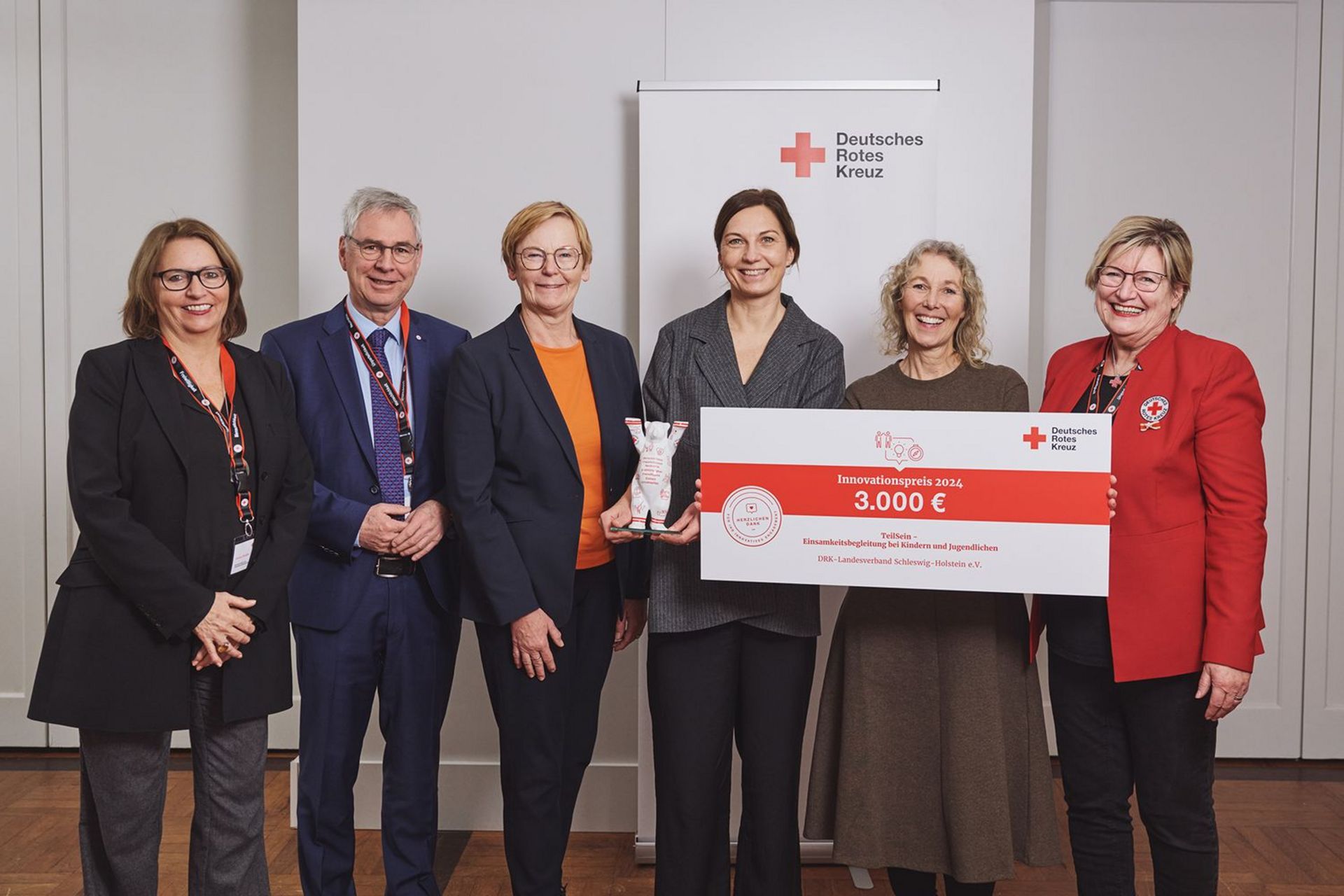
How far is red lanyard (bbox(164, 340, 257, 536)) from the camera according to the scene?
1955 millimetres

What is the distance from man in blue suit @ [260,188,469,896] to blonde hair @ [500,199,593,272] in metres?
0.31

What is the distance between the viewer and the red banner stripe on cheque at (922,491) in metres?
1.89

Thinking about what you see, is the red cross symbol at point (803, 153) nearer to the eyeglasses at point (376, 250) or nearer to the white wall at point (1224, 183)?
the eyeglasses at point (376, 250)

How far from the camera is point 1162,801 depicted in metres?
1.99

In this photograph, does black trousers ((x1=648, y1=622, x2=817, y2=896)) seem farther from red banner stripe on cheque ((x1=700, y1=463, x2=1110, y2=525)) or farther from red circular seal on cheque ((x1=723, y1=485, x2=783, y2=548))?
red banner stripe on cheque ((x1=700, y1=463, x2=1110, y2=525))

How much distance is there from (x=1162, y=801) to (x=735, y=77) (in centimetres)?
236

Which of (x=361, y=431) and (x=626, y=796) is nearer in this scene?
(x=361, y=431)

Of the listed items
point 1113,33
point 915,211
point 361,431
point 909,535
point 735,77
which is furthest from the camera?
point 1113,33

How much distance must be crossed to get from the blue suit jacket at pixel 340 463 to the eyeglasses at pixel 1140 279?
1438 millimetres

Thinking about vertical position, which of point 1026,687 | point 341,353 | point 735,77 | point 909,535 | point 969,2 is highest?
point 969,2

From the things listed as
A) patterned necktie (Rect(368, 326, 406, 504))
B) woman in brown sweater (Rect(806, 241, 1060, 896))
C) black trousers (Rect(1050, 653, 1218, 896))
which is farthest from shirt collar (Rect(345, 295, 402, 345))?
black trousers (Rect(1050, 653, 1218, 896))

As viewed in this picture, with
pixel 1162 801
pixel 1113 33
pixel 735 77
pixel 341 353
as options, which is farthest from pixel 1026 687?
pixel 1113 33

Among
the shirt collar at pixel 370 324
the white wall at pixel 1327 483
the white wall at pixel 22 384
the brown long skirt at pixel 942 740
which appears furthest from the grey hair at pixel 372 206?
the white wall at pixel 1327 483

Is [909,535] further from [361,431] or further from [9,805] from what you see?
[9,805]
